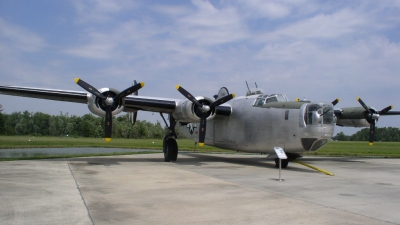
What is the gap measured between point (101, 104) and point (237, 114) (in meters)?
6.52

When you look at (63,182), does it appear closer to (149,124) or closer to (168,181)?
(168,181)

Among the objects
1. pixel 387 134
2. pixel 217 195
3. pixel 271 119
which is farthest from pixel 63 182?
pixel 387 134

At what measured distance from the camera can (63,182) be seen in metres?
10.6

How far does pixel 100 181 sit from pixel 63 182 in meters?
1.06

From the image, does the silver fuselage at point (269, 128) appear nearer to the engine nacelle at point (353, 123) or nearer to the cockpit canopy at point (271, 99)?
the cockpit canopy at point (271, 99)

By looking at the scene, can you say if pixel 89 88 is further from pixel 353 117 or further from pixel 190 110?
pixel 353 117

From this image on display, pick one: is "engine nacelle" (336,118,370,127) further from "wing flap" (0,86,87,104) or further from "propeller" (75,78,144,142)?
"wing flap" (0,86,87,104)

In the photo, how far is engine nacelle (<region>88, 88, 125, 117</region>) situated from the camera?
51.8 ft

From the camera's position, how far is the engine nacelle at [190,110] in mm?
17156

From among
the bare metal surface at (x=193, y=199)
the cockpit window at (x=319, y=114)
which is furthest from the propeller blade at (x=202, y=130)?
the cockpit window at (x=319, y=114)

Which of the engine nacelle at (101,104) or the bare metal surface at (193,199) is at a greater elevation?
the engine nacelle at (101,104)

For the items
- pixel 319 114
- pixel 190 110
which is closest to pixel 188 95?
pixel 190 110

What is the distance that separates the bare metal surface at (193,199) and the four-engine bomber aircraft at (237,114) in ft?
9.03

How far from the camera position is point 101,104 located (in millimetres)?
15977
